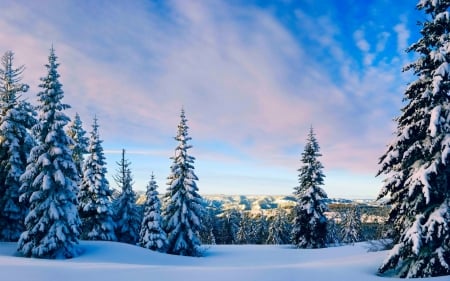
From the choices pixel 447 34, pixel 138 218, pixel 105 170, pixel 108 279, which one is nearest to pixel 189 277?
pixel 108 279

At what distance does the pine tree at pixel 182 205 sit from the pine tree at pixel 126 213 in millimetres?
5550

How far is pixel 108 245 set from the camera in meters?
24.7

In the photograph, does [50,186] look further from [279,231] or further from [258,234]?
[258,234]

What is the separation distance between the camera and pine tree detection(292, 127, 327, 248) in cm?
3763

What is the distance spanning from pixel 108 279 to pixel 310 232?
2993cm

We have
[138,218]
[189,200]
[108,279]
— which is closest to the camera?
[108,279]

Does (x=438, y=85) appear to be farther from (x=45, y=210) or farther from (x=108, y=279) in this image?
(x=45, y=210)

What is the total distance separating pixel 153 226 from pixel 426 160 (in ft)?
79.5

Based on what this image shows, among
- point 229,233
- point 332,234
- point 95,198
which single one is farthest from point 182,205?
point 229,233

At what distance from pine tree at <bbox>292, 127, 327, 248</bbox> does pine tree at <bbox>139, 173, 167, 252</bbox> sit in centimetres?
1532

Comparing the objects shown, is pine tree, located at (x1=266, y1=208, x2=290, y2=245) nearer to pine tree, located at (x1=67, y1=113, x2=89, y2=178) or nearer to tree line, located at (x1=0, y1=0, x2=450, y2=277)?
tree line, located at (x1=0, y1=0, x2=450, y2=277)

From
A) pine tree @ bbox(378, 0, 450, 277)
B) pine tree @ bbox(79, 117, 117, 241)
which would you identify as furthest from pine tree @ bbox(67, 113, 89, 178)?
pine tree @ bbox(378, 0, 450, 277)

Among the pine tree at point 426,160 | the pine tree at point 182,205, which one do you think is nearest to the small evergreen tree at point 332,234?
the pine tree at point 182,205

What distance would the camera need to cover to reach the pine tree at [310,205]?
37634 mm
